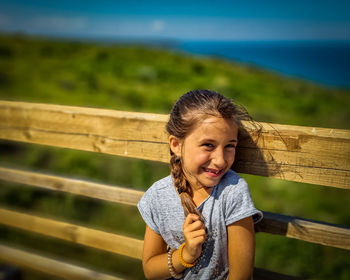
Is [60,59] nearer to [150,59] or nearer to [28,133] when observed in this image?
[150,59]

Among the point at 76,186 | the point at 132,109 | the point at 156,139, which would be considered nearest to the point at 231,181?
the point at 156,139

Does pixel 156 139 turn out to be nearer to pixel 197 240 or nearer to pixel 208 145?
pixel 208 145

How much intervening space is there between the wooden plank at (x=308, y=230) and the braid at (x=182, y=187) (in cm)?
43

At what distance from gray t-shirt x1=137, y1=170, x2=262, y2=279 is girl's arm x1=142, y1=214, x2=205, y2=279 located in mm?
53

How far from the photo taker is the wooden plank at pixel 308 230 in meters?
1.43

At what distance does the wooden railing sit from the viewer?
4.42 feet

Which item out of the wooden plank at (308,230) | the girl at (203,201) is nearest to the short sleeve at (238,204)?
the girl at (203,201)

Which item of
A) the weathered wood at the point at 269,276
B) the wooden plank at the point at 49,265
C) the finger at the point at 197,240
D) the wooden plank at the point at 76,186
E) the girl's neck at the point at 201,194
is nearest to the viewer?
the finger at the point at 197,240

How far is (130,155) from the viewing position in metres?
1.71

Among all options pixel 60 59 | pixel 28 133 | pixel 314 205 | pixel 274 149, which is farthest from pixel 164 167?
pixel 60 59

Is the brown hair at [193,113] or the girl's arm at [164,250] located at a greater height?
the brown hair at [193,113]

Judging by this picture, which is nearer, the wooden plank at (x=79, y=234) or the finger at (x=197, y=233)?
the finger at (x=197, y=233)

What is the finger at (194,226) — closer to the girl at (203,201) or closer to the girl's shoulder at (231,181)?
the girl at (203,201)

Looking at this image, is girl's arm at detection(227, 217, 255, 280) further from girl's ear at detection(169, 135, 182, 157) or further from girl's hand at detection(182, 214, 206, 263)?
girl's ear at detection(169, 135, 182, 157)
